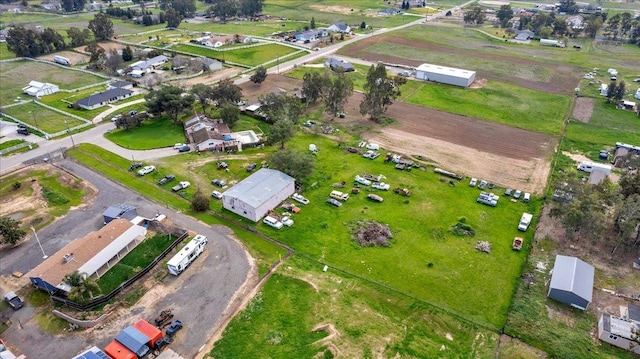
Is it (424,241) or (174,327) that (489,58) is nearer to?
(424,241)

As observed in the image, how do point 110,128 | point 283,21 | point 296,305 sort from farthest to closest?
point 283,21
point 110,128
point 296,305

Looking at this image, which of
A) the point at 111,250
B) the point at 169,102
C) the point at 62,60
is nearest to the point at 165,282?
the point at 111,250

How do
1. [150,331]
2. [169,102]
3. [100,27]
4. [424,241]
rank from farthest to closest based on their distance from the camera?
[100,27], [169,102], [424,241], [150,331]

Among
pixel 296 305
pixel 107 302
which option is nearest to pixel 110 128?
pixel 107 302

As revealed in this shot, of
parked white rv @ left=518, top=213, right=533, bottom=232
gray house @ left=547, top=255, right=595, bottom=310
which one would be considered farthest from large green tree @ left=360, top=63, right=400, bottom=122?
gray house @ left=547, top=255, right=595, bottom=310

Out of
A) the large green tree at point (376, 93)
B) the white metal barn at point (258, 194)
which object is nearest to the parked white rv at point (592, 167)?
the large green tree at point (376, 93)

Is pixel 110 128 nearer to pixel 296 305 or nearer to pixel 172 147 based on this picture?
pixel 172 147

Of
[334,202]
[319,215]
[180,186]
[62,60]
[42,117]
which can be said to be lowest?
[319,215]
